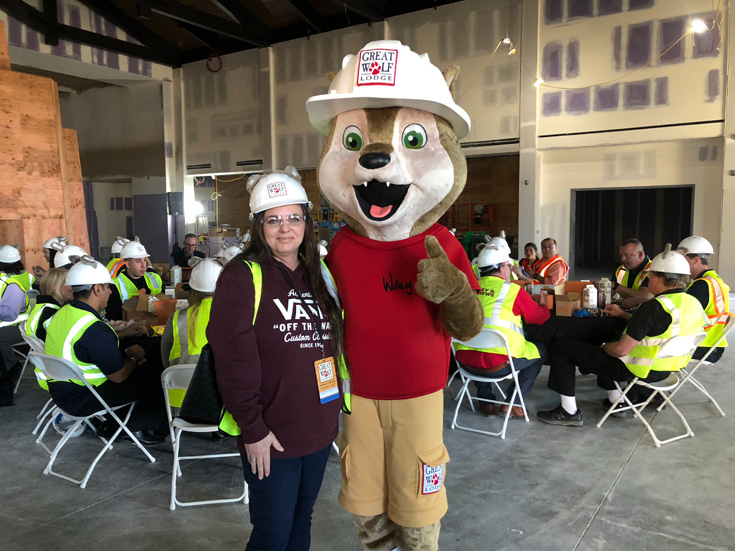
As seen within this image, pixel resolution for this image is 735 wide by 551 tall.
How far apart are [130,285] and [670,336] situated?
16.1ft

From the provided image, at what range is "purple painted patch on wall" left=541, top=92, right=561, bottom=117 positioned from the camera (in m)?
10.2

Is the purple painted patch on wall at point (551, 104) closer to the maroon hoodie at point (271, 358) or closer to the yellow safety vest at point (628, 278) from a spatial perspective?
the yellow safety vest at point (628, 278)

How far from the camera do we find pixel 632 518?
273 cm

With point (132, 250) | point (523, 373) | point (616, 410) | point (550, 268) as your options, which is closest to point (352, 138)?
point (523, 373)

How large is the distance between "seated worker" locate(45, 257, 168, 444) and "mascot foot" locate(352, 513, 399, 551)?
75.6 inches

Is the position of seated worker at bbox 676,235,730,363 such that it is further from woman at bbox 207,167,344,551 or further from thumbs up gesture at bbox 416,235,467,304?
woman at bbox 207,167,344,551

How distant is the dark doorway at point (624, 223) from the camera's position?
1619cm

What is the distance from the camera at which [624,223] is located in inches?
667

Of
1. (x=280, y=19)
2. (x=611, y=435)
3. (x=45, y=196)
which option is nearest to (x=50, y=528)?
(x=611, y=435)

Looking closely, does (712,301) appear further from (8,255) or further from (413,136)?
(8,255)

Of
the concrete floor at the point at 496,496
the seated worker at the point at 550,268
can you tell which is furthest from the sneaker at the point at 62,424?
the seated worker at the point at 550,268

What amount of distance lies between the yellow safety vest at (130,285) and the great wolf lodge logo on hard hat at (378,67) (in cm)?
436

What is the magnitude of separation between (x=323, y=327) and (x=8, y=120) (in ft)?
31.5

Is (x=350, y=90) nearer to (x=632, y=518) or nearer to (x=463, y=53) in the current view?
(x=632, y=518)
